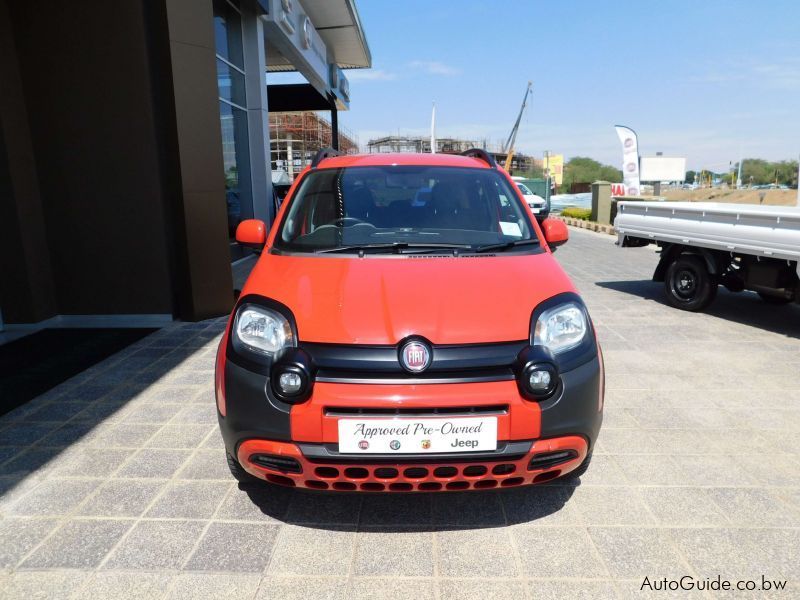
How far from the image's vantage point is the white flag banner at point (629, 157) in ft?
68.6

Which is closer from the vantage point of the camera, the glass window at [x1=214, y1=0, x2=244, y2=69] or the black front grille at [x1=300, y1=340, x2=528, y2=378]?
the black front grille at [x1=300, y1=340, x2=528, y2=378]

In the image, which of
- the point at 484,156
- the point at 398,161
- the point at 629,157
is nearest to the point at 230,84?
the point at 484,156

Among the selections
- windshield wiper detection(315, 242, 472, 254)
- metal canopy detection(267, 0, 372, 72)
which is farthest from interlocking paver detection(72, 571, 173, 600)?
metal canopy detection(267, 0, 372, 72)

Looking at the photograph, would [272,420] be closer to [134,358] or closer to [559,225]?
[559,225]

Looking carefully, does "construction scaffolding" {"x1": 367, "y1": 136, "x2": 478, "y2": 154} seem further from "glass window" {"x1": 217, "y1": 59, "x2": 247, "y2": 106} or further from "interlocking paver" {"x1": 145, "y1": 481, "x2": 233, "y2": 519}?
"interlocking paver" {"x1": 145, "y1": 481, "x2": 233, "y2": 519}

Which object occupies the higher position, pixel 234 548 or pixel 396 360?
pixel 396 360

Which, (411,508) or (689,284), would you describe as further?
(689,284)

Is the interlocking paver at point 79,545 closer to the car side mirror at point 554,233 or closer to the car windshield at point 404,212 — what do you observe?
the car windshield at point 404,212

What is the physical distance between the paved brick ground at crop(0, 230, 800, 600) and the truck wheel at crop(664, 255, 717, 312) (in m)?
2.97

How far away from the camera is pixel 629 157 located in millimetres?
21156

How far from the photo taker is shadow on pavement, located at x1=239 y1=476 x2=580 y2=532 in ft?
8.32

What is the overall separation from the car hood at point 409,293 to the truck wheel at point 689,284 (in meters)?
4.93

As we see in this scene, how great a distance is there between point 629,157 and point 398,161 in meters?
20.2

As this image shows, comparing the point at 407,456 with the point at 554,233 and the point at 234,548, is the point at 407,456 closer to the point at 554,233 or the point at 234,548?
the point at 234,548
